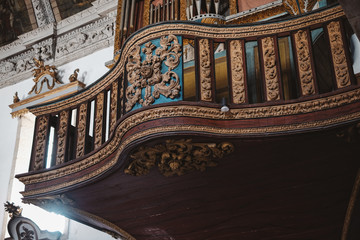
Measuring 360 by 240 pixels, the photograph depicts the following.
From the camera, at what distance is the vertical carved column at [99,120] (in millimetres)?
5508

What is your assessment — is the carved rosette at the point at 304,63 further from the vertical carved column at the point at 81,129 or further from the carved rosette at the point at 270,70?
the vertical carved column at the point at 81,129

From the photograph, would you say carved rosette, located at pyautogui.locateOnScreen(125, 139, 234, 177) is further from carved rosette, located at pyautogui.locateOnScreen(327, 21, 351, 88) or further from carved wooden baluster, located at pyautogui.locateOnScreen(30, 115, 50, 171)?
carved wooden baluster, located at pyautogui.locateOnScreen(30, 115, 50, 171)

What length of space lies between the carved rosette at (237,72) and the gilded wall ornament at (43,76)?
4894mm

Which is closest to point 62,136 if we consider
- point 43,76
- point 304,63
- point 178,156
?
point 178,156

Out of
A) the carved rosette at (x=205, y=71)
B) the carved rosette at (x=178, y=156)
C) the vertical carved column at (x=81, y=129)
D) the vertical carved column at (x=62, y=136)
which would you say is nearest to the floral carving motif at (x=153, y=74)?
the carved rosette at (x=205, y=71)

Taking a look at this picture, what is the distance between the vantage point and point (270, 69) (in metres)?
4.72

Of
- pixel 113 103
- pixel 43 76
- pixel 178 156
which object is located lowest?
pixel 178 156

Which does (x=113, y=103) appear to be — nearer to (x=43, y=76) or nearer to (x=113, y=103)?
(x=113, y=103)

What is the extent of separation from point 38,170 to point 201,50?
2.28 metres

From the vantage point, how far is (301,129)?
14.0 ft

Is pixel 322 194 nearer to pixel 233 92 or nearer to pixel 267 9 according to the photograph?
pixel 233 92

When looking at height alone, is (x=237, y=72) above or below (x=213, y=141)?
above

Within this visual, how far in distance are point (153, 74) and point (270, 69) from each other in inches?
42.8

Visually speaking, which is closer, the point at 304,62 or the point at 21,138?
the point at 304,62
